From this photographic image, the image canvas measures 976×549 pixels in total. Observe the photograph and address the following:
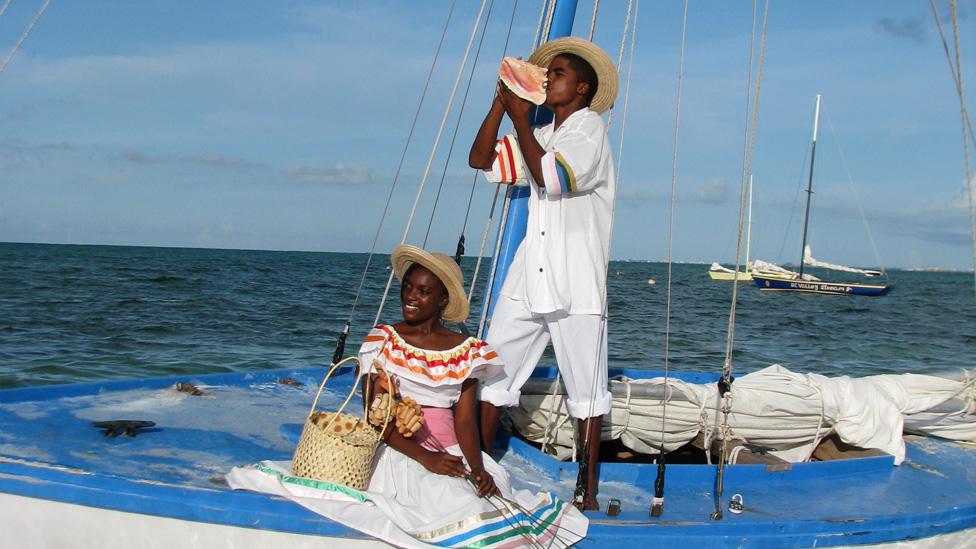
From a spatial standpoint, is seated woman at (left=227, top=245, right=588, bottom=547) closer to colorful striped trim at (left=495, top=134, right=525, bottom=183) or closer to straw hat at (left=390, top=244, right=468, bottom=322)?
straw hat at (left=390, top=244, right=468, bottom=322)

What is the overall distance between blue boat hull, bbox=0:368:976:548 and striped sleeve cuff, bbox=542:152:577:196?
122 centimetres

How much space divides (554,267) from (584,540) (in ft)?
3.72

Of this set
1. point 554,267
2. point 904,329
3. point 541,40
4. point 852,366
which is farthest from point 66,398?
point 904,329

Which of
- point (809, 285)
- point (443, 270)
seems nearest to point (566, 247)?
point (443, 270)

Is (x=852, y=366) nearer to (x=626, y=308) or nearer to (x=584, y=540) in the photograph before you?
(x=626, y=308)

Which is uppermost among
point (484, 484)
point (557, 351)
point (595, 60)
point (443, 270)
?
point (595, 60)

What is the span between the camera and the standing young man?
3715 millimetres

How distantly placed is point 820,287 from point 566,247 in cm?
4816

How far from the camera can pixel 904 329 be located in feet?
87.2

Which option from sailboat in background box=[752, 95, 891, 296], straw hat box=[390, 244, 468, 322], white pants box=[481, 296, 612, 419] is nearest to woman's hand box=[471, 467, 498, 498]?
white pants box=[481, 296, 612, 419]

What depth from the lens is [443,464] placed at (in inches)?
136

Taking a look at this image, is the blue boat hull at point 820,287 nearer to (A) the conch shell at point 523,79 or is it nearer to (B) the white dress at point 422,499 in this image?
(A) the conch shell at point 523,79

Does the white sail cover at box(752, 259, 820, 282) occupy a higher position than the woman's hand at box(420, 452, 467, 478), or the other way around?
the white sail cover at box(752, 259, 820, 282)

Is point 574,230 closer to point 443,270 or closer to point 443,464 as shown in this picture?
point 443,270
